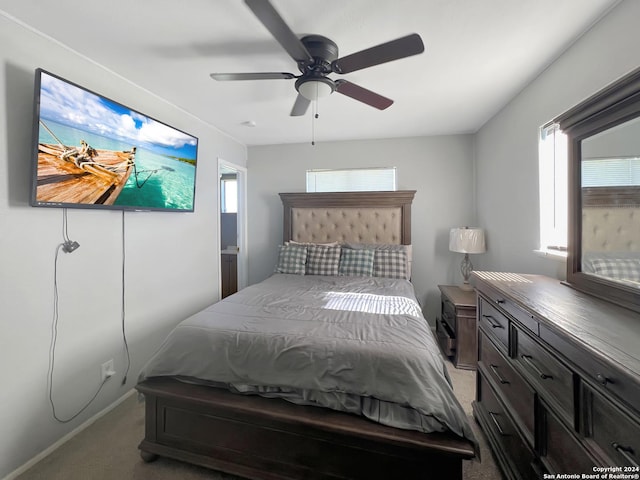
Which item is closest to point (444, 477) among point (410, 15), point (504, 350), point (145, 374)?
point (504, 350)

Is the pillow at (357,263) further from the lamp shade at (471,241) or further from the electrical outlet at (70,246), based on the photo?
the electrical outlet at (70,246)

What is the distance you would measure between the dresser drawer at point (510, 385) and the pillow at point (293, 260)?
2.00 metres

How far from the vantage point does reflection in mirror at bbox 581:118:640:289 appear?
3.55ft

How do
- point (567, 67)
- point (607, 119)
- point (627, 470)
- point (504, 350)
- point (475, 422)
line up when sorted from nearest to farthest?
point (627, 470), point (607, 119), point (504, 350), point (567, 67), point (475, 422)

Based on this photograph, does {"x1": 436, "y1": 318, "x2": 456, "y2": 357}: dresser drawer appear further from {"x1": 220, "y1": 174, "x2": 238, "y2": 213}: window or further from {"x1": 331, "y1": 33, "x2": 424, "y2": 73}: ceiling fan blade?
{"x1": 220, "y1": 174, "x2": 238, "y2": 213}: window

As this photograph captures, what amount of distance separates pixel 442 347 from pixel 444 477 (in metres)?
1.96

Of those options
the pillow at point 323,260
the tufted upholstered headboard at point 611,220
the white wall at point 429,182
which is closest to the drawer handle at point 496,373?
the tufted upholstered headboard at point 611,220

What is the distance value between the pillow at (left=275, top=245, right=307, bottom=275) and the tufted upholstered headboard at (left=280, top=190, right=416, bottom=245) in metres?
0.39

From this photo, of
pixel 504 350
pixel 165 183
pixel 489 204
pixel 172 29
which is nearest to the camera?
pixel 504 350

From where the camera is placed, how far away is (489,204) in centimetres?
298

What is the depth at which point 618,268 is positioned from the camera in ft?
3.78

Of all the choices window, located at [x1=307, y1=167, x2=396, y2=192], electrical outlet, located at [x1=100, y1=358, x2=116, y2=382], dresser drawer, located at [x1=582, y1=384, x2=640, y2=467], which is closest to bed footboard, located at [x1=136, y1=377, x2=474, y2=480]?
dresser drawer, located at [x1=582, y1=384, x2=640, y2=467]

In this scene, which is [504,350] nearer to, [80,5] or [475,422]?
[475,422]

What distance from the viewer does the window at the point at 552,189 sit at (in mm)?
1902
